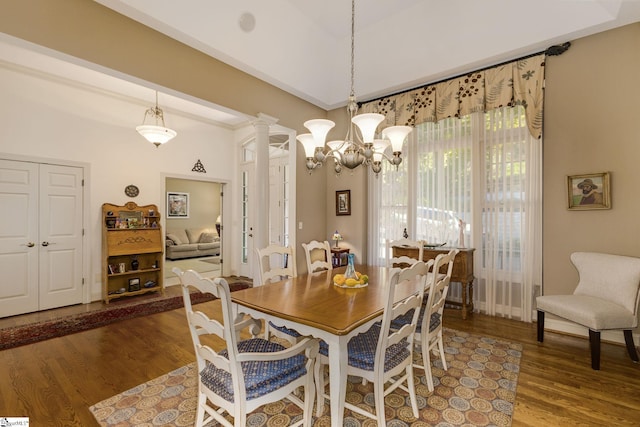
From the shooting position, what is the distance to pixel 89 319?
3664 mm

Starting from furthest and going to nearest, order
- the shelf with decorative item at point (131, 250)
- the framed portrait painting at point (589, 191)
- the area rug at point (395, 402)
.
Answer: the shelf with decorative item at point (131, 250)
the framed portrait painting at point (589, 191)
the area rug at point (395, 402)

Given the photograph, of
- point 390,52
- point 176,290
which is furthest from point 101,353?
point 390,52

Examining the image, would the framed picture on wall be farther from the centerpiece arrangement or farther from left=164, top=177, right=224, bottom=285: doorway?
the centerpiece arrangement

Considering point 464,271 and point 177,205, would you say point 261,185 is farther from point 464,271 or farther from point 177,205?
point 177,205

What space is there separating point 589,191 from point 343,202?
3.04 m

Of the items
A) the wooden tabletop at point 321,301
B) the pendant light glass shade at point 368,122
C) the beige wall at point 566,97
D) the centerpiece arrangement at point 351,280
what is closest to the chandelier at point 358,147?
the pendant light glass shade at point 368,122

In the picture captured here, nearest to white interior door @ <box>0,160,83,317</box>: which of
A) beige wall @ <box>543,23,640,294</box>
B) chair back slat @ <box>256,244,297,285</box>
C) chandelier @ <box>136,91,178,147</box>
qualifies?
Answer: chandelier @ <box>136,91,178,147</box>

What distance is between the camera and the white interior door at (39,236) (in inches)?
150

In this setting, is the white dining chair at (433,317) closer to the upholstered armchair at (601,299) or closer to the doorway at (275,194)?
the upholstered armchair at (601,299)

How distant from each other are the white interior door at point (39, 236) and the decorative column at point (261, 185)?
277 centimetres

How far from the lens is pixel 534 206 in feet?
11.2

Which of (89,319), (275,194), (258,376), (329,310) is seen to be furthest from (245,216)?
(258,376)

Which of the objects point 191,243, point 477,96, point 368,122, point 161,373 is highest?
point 477,96

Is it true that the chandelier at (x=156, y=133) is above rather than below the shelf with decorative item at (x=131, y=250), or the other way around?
above
